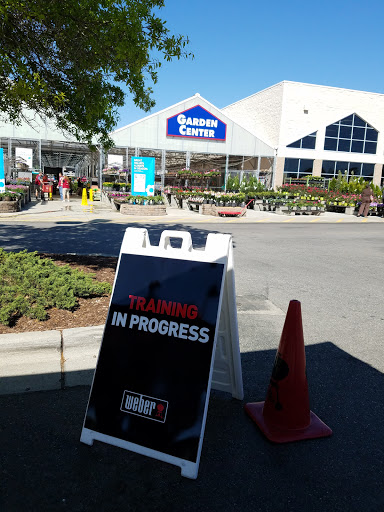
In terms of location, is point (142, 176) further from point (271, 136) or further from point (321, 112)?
point (321, 112)

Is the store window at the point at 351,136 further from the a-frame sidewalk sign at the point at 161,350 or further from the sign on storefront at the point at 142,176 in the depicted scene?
the a-frame sidewalk sign at the point at 161,350

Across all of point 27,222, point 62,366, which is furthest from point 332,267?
point 27,222

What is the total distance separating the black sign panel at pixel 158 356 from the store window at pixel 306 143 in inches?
1383

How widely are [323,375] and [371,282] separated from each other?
159 inches

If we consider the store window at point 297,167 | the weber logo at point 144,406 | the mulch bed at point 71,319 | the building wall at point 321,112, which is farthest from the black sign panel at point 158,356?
the store window at point 297,167

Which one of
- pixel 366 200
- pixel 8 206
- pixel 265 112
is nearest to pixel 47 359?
pixel 8 206

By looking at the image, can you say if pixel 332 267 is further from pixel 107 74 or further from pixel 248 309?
pixel 107 74

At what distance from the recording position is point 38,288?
4.60 meters

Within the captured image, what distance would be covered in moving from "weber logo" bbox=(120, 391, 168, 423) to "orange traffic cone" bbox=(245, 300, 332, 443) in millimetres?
792

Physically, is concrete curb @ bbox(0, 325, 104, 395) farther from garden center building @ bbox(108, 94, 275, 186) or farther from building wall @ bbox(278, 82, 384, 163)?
building wall @ bbox(278, 82, 384, 163)

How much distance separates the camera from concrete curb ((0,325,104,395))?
125 inches

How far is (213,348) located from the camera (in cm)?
239

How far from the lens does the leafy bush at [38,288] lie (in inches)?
161

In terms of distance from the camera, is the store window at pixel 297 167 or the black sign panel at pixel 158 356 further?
the store window at pixel 297 167
